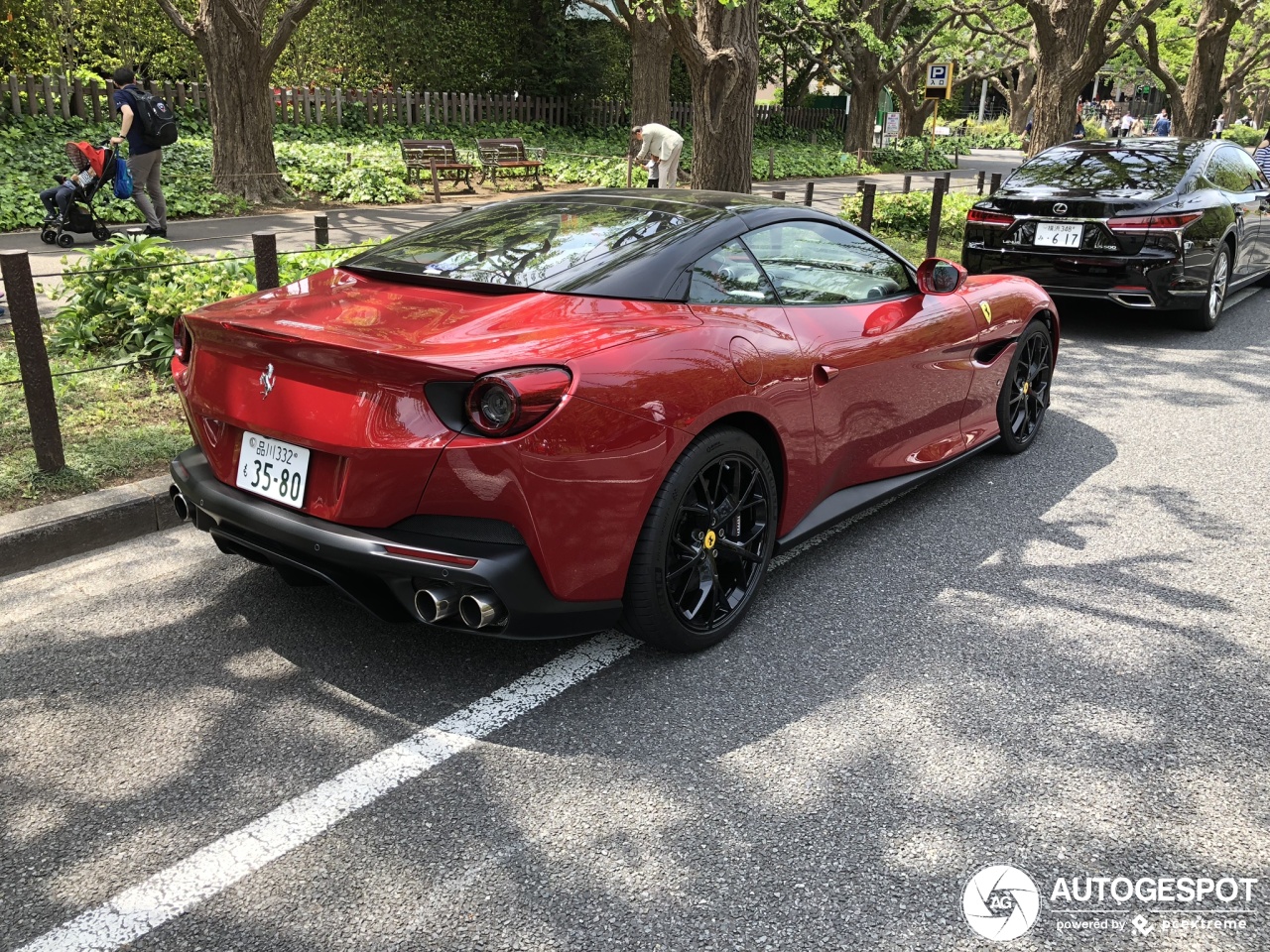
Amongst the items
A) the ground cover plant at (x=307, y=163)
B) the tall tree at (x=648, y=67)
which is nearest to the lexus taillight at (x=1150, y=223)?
the ground cover plant at (x=307, y=163)

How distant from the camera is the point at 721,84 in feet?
30.3

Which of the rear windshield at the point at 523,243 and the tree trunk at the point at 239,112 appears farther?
the tree trunk at the point at 239,112

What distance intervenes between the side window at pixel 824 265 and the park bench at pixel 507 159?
14.7 metres

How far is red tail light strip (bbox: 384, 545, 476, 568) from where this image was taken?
2750 mm

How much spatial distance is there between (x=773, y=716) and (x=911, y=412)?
1766 mm

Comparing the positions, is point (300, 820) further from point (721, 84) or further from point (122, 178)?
point (122, 178)

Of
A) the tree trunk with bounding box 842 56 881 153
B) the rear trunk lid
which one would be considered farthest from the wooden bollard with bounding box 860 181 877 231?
the tree trunk with bounding box 842 56 881 153

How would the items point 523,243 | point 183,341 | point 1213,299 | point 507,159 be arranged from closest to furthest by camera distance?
point 183,341
point 523,243
point 1213,299
point 507,159

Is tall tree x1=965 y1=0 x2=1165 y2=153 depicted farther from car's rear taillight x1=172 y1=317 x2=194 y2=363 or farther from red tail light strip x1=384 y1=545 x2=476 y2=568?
red tail light strip x1=384 y1=545 x2=476 y2=568

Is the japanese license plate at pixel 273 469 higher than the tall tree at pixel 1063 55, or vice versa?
the tall tree at pixel 1063 55

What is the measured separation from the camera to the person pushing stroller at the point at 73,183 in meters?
10.6

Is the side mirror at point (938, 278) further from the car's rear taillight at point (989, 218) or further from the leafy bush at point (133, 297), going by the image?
the car's rear taillight at point (989, 218)

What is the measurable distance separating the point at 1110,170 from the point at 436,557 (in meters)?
7.83

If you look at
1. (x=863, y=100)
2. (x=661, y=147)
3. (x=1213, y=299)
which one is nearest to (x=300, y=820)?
(x=1213, y=299)
